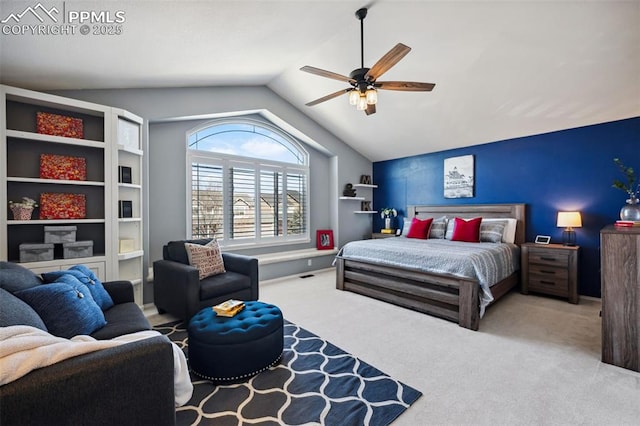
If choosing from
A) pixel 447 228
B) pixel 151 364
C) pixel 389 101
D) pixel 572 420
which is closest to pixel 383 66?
pixel 389 101

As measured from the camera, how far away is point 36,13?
185 centimetres

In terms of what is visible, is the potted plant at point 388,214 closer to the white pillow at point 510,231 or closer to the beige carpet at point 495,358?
the white pillow at point 510,231

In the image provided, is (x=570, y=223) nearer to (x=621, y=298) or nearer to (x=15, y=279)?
(x=621, y=298)

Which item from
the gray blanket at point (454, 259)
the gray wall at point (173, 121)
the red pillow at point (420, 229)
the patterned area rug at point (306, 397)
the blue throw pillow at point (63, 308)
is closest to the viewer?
the blue throw pillow at point (63, 308)

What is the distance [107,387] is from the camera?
107cm

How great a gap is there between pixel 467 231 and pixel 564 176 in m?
1.55

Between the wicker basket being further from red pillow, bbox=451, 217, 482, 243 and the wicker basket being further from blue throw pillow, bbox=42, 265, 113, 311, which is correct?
red pillow, bbox=451, 217, 482, 243

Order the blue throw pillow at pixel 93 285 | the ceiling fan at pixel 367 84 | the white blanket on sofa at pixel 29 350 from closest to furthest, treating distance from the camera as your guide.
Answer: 1. the white blanket on sofa at pixel 29 350
2. the blue throw pillow at pixel 93 285
3. the ceiling fan at pixel 367 84

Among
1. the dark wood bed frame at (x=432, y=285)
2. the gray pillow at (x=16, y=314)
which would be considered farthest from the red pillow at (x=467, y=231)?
the gray pillow at (x=16, y=314)

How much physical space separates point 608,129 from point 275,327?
195 inches

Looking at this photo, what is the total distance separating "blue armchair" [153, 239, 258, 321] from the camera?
2.78 m

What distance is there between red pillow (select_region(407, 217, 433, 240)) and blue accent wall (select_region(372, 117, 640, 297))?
856mm

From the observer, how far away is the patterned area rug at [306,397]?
1659 millimetres

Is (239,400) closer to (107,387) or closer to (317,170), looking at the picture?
(107,387)
